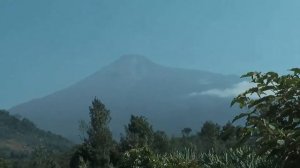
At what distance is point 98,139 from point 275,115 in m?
47.5

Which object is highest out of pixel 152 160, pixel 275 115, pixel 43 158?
pixel 43 158

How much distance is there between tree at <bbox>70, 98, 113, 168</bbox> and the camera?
164ft

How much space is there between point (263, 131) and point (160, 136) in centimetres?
6803

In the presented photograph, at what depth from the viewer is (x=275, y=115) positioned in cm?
308

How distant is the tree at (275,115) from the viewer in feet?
9.39

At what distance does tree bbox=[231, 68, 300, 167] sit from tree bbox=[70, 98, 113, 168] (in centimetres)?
4673

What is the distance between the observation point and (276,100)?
309 cm

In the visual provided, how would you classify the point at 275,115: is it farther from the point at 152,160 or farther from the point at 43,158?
the point at 43,158

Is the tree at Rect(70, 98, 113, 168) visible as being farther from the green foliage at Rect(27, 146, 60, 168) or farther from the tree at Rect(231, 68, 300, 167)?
the tree at Rect(231, 68, 300, 167)

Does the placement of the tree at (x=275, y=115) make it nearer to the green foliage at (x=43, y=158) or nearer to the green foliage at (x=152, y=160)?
the green foliage at (x=152, y=160)

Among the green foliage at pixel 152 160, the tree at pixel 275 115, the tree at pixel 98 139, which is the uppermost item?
the tree at pixel 98 139

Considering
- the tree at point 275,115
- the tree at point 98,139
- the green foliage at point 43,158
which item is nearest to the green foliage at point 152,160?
the tree at point 275,115

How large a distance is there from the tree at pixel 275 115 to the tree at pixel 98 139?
4673 centimetres

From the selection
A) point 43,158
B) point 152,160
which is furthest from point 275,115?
point 43,158
